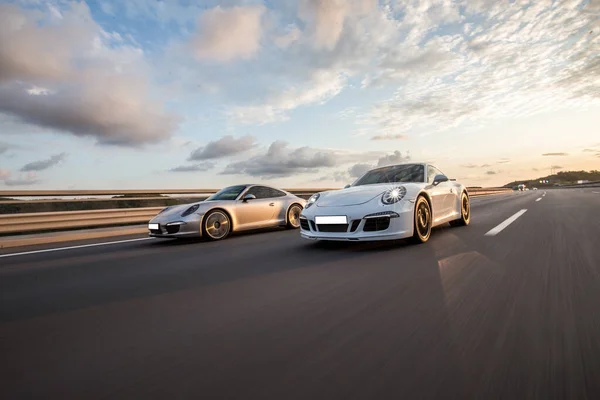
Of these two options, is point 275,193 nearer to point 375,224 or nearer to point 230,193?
point 230,193

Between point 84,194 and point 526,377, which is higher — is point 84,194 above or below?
above

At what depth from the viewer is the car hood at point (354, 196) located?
5039 millimetres

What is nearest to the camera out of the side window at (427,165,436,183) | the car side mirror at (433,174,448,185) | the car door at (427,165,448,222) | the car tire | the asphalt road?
the asphalt road

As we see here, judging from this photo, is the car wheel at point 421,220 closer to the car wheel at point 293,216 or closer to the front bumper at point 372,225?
the front bumper at point 372,225

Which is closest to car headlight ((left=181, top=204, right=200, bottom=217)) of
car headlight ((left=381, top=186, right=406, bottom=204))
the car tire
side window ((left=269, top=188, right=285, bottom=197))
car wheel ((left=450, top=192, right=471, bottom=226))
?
side window ((left=269, top=188, right=285, bottom=197))

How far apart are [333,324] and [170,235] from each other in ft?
17.2

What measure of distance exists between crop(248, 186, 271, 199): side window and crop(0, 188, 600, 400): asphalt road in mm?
4001

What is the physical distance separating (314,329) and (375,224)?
288cm

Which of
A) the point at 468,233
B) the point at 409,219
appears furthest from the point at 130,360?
the point at 468,233

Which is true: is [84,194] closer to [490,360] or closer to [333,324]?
[333,324]

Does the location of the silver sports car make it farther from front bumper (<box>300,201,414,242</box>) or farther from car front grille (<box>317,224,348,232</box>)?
front bumper (<box>300,201,414,242</box>)

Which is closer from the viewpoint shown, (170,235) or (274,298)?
(274,298)

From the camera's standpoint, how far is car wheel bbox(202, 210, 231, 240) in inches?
271

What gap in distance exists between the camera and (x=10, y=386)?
1.54m
